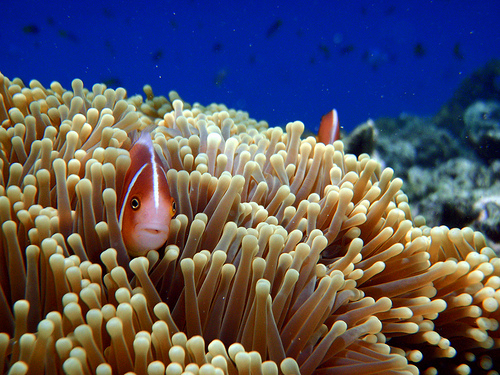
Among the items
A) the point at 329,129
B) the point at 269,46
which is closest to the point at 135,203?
the point at 329,129

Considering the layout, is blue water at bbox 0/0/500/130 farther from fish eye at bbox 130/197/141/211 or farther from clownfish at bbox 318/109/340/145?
fish eye at bbox 130/197/141/211

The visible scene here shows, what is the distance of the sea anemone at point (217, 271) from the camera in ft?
2.97

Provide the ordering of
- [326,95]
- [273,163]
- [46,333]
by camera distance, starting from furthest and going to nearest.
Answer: [326,95] → [273,163] → [46,333]

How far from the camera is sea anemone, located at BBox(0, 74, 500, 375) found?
0.91 m

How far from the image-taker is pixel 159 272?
1.14 m

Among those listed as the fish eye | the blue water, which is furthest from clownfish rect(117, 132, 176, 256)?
the blue water

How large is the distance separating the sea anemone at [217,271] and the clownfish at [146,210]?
5 cm

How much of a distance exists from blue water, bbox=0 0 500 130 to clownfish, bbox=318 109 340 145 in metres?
30.3

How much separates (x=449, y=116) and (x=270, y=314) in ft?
36.6

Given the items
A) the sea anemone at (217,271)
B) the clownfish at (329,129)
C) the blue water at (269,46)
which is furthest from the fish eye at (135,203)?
the blue water at (269,46)

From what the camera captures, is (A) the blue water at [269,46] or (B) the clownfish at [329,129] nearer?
(B) the clownfish at [329,129]

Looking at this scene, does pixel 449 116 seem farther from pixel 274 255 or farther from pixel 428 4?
pixel 428 4

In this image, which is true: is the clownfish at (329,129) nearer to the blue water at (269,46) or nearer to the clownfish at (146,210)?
the clownfish at (146,210)

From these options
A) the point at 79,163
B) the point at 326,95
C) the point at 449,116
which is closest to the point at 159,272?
the point at 79,163
